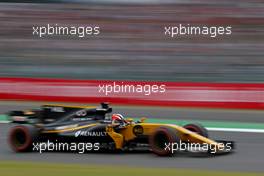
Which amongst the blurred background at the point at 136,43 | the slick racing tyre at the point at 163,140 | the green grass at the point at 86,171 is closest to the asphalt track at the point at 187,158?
the slick racing tyre at the point at 163,140

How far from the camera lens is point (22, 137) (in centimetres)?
894

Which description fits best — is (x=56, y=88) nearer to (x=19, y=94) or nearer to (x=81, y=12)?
(x=19, y=94)

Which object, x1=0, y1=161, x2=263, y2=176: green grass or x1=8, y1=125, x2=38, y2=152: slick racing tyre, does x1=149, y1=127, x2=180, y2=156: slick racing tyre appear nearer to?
x1=0, y1=161, x2=263, y2=176: green grass

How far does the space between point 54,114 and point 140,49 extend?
438 inches

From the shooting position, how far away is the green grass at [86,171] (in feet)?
22.7

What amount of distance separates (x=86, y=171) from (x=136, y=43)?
13.6m

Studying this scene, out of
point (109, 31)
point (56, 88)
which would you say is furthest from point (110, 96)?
point (109, 31)

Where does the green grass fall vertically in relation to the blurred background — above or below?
below

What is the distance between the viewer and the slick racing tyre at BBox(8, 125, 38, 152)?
8.79 meters

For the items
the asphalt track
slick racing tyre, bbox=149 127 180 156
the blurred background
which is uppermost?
the blurred background

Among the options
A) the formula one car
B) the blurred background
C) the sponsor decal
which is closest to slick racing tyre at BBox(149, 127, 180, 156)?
the formula one car

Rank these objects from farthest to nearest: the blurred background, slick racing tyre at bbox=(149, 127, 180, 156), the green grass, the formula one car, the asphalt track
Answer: the blurred background → the formula one car → slick racing tyre at bbox=(149, 127, 180, 156) → the asphalt track → the green grass

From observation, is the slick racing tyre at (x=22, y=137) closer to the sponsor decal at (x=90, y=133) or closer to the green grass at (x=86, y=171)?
the sponsor decal at (x=90, y=133)

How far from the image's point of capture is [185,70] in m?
17.1
